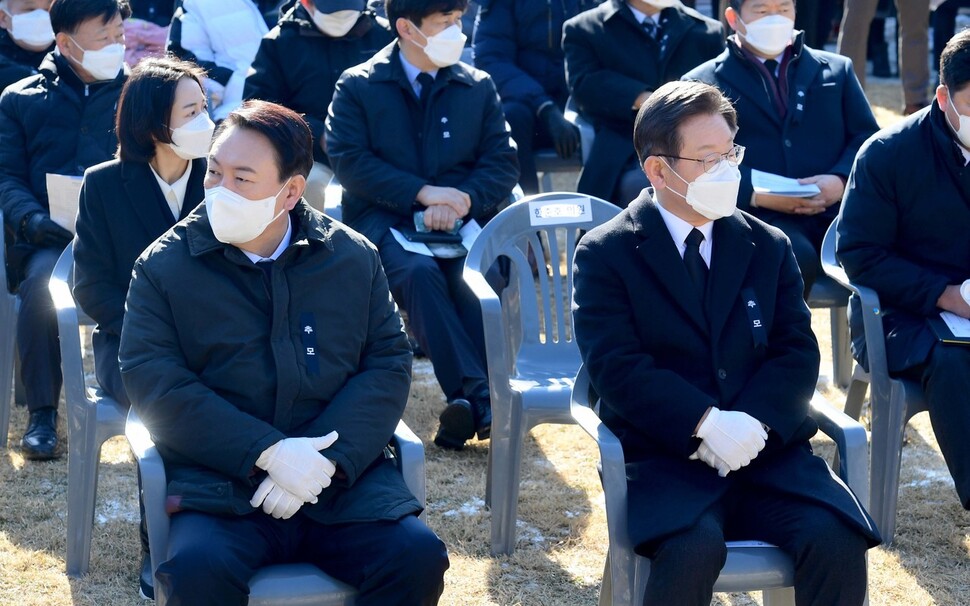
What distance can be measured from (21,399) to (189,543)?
8.78 ft

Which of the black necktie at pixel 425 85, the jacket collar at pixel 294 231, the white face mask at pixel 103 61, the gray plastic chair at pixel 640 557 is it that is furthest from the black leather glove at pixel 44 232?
the gray plastic chair at pixel 640 557

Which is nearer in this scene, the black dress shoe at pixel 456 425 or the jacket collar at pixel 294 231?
the jacket collar at pixel 294 231

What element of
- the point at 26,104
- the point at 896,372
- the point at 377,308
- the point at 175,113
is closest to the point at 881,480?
the point at 896,372

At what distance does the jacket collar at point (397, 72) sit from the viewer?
5051mm

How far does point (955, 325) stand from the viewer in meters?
3.91

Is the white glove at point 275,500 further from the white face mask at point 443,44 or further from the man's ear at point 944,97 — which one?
the white face mask at point 443,44

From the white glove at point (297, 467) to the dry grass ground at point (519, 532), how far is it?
91cm

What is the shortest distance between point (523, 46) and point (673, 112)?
363cm

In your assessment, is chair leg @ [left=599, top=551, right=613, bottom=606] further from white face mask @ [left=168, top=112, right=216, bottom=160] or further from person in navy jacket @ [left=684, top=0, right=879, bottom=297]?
person in navy jacket @ [left=684, top=0, right=879, bottom=297]

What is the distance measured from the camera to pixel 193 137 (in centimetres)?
389

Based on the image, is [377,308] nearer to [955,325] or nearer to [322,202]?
[955,325]

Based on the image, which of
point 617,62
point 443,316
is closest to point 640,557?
point 443,316

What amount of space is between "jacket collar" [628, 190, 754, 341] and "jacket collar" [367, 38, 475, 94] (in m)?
2.01

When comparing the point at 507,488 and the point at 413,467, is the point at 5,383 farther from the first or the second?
the point at 413,467
